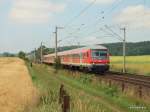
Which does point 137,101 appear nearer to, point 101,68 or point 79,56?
point 101,68

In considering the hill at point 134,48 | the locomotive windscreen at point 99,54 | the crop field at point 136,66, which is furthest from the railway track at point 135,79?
the hill at point 134,48

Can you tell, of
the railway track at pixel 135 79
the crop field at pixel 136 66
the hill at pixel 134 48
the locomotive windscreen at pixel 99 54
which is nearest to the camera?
the railway track at pixel 135 79

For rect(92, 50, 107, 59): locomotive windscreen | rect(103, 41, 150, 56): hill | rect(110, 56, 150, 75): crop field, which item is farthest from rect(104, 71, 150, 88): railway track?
rect(103, 41, 150, 56): hill

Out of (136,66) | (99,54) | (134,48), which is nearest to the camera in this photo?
(99,54)

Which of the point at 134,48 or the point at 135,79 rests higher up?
the point at 134,48

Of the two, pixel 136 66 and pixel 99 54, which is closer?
pixel 99 54

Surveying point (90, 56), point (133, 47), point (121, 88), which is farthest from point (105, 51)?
point (133, 47)

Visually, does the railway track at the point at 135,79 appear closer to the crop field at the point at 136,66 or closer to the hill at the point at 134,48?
the crop field at the point at 136,66

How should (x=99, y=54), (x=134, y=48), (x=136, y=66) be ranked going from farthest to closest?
(x=134, y=48), (x=136, y=66), (x=99, y=54)

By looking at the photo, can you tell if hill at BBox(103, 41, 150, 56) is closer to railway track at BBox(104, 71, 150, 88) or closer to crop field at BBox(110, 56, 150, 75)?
crop field at BBox(110, 56, 150, 75)

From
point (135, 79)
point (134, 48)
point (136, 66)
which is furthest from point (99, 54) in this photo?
point (134, 48)

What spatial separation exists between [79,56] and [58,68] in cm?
972

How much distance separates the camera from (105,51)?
45.9 m

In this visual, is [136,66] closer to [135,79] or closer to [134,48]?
[135,79]
